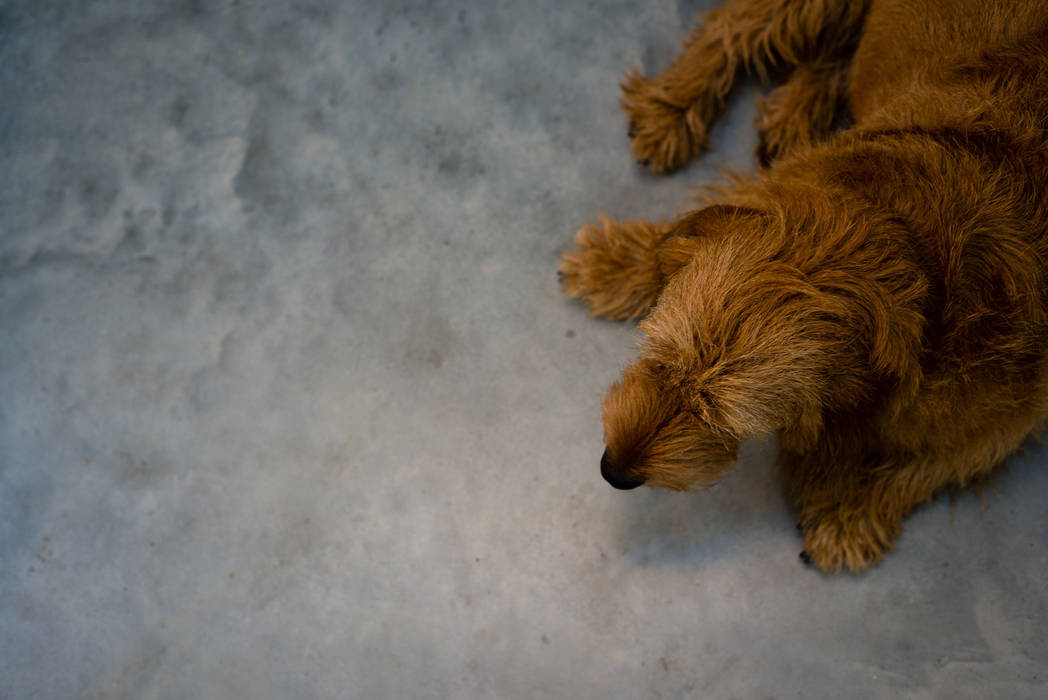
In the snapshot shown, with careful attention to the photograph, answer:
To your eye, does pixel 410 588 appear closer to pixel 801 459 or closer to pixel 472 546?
pixel 472 546

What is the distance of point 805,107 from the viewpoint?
274cm

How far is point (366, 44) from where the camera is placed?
3020 mm

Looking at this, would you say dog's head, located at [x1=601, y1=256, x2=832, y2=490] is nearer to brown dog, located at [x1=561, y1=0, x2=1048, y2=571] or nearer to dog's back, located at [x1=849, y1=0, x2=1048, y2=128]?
brown dog, located at [x1=561, y1=0, x2=1048, y2=571]

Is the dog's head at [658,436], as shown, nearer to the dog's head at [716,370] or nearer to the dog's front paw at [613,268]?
the dog's head at [716,370]

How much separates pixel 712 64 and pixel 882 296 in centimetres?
147

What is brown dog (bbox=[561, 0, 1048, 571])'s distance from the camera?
1.65 metres

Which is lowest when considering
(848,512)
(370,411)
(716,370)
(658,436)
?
(370,411)

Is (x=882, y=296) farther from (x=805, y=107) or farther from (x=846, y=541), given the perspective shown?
(x=805, y=107)

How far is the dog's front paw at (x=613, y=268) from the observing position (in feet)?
8.64

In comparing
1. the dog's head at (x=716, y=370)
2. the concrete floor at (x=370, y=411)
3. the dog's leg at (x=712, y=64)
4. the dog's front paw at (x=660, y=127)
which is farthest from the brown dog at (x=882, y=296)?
the dog's front paw at (x=660, y=127)

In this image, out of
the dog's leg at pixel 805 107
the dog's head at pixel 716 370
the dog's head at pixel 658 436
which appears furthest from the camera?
the dog's leg at pixel 805 107

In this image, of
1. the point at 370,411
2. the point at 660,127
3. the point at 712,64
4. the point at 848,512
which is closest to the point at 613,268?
the point at 660,127

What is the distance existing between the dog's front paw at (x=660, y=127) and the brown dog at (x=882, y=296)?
0.59m

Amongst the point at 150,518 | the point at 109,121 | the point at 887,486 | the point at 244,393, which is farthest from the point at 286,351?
the point at 887,486
